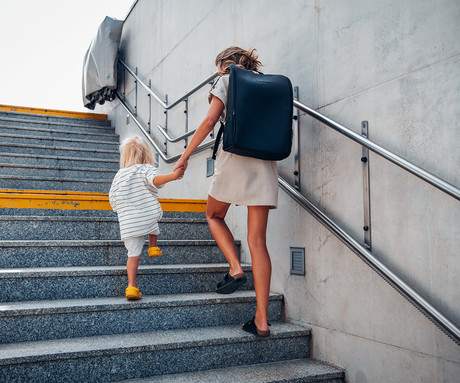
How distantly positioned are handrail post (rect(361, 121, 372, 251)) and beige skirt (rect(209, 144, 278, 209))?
1.46 feet

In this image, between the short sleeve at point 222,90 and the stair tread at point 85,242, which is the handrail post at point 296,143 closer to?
the short sleeve at point 222,90

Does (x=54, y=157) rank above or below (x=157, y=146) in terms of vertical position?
below

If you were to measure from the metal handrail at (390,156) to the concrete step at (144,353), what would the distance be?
1.05 m

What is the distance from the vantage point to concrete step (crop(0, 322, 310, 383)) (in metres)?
1.86

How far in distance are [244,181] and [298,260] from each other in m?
0.64

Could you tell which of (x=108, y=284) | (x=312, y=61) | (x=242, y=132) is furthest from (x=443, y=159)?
(x=108, y=284)

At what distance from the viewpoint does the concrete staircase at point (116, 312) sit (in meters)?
1.98

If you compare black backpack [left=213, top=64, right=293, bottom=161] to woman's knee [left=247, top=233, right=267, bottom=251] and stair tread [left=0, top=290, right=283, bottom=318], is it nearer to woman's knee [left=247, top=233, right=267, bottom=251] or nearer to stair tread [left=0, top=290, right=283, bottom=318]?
woman's knee [left=247, top=233, right=267, bottom=251]

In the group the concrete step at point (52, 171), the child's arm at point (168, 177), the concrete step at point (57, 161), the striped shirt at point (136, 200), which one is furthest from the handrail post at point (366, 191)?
the concrete step at point (57, 161)

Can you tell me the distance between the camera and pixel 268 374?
2.09 meters

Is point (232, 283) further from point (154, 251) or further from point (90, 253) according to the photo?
point (90, 253)

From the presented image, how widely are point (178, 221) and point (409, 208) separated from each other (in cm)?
174

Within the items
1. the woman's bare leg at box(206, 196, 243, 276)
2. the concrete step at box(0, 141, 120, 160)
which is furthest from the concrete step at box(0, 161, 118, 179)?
the woman's bare leg at box(206, 196, 243, 276)

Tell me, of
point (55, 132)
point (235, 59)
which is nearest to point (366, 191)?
point (235, 59)
